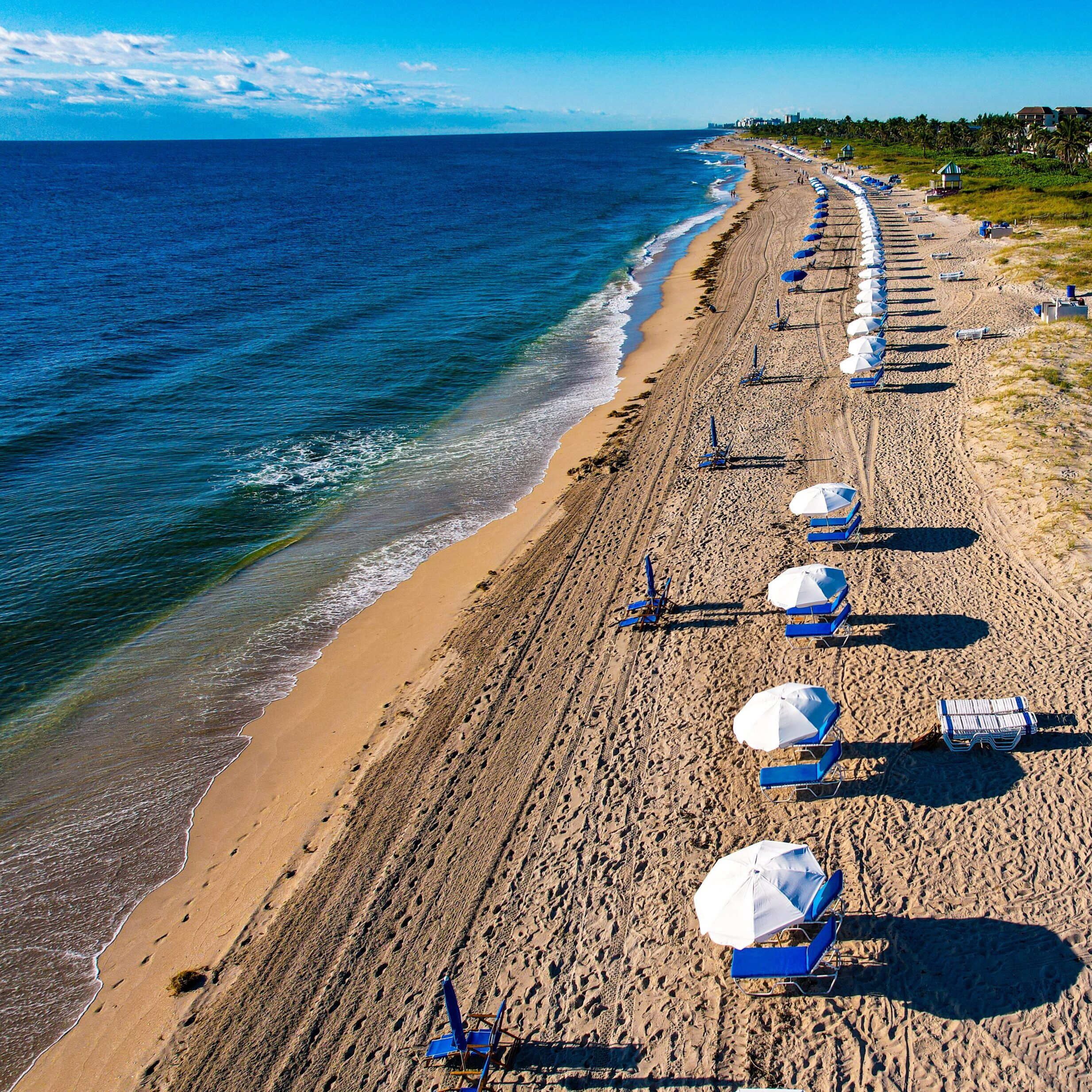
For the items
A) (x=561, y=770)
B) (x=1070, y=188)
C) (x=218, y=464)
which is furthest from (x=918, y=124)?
(x=561, y=770)

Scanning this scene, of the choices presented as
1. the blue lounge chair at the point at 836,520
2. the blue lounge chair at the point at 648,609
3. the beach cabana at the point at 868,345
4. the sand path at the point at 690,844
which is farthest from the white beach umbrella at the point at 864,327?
the blue lounge chair at the point at 648,609

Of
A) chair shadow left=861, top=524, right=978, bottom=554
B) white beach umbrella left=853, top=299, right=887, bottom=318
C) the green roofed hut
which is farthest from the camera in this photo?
the green roofed hut

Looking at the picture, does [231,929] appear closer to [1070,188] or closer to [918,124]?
[1070,188]

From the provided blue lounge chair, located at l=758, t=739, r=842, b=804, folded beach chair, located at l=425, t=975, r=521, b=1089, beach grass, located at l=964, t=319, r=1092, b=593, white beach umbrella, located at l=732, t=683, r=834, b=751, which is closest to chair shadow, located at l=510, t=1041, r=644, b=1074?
folded beach chair, located at l=425, t=975, r=521, b=1089

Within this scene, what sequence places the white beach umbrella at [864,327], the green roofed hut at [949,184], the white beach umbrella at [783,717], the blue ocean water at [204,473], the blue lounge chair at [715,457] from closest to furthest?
1. the white beach umbrella at [783,717]
2. the blue ocean water at [204,473]
3. the blue lounge chair at [715,457]
4. the white beach umbrella at [864,327]
5. the green roofed hut at [949,184]

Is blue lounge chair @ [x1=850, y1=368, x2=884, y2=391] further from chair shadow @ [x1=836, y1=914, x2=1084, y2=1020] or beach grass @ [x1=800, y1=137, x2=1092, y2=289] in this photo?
chair shadow @ [x1=836, y1=914, x2=1084, y2=1020]

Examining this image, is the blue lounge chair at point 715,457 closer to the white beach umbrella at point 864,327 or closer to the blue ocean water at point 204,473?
the blue ocean water at point 204,473
